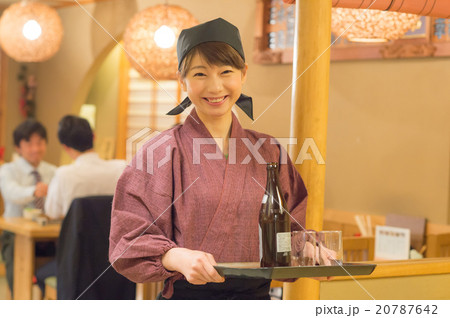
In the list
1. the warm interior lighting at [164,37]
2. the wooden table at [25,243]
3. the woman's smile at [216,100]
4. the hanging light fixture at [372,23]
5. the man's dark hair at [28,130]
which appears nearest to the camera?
the woman's smile at [216,100]

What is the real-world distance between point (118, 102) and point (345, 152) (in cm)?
265

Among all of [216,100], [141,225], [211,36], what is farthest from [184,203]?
[211,36]

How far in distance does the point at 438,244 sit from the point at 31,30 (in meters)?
2.29

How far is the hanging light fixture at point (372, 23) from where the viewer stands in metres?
2.05

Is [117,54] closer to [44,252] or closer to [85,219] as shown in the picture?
[44,252]

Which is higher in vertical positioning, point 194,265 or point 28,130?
point 28,130

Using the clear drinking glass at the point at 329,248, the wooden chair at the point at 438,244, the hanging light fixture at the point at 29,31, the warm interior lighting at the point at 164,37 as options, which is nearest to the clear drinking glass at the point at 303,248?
the clear drinking glass at the point at 329,248

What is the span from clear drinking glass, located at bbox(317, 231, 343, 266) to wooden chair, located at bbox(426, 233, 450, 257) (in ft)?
4.30

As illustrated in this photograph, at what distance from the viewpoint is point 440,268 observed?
4.98 ft

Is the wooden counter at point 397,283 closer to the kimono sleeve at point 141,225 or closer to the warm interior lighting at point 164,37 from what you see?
the kimono sleeve at point 141,225

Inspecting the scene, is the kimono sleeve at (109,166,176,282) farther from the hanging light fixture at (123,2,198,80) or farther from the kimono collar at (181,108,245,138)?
the hanging light fixture at (123,2,198,80)

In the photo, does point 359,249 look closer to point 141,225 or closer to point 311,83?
point 311,83

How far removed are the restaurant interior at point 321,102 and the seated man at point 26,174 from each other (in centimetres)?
37
